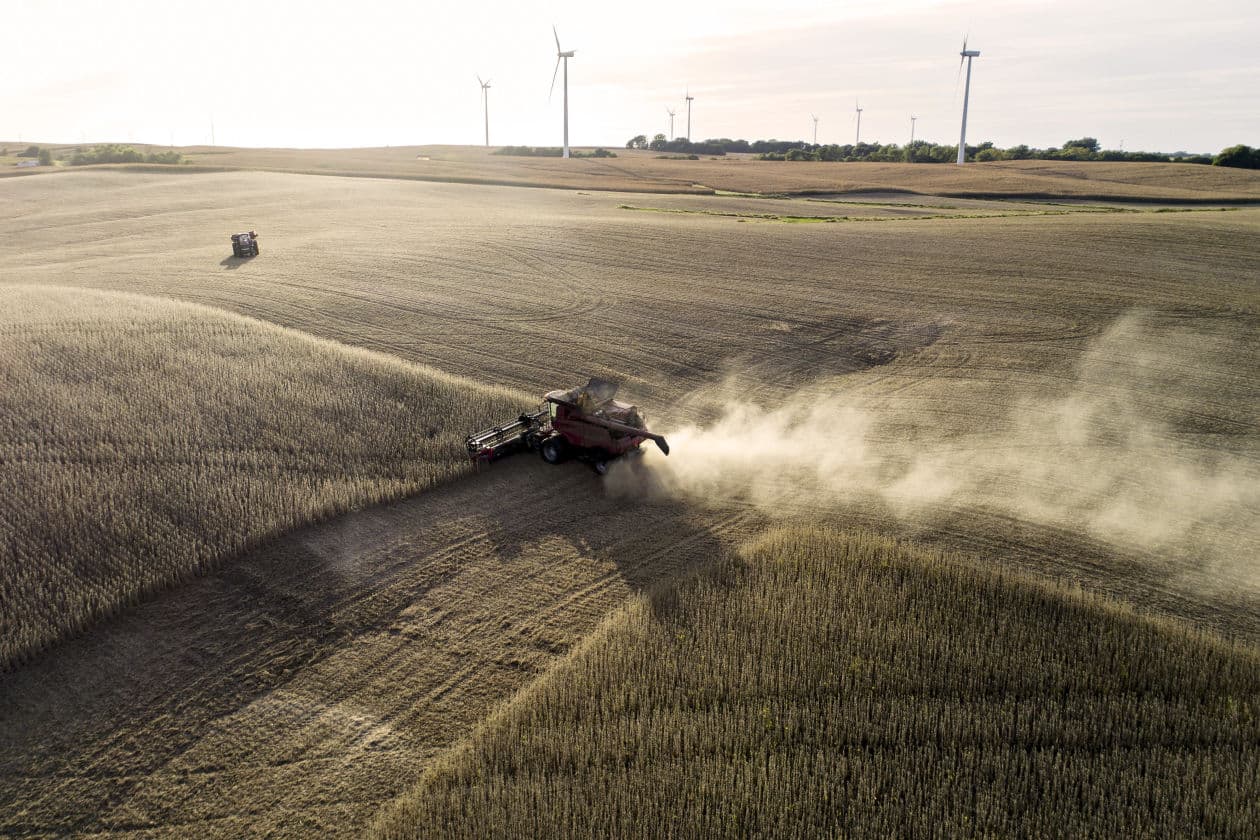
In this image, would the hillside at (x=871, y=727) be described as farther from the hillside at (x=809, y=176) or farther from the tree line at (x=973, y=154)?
the tree line at (x=973, y=154)

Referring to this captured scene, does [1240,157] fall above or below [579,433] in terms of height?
above

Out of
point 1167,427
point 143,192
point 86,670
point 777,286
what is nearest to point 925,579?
point 1167,427

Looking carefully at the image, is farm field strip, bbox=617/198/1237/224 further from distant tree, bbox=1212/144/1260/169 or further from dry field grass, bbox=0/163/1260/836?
distant tree, bbox=1212/144/1260/169

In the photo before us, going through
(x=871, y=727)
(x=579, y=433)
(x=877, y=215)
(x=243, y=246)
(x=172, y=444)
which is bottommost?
(x=871, y=727)

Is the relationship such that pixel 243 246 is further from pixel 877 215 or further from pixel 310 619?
pixel 877 215

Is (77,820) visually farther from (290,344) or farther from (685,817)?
(290,344)

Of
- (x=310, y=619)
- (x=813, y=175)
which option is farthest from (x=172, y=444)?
(x=813, y=175)

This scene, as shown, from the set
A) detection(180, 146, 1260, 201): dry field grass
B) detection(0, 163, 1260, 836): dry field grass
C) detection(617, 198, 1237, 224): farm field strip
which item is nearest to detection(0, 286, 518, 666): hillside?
detection(0, 163, 1260, 836): dry field grass
